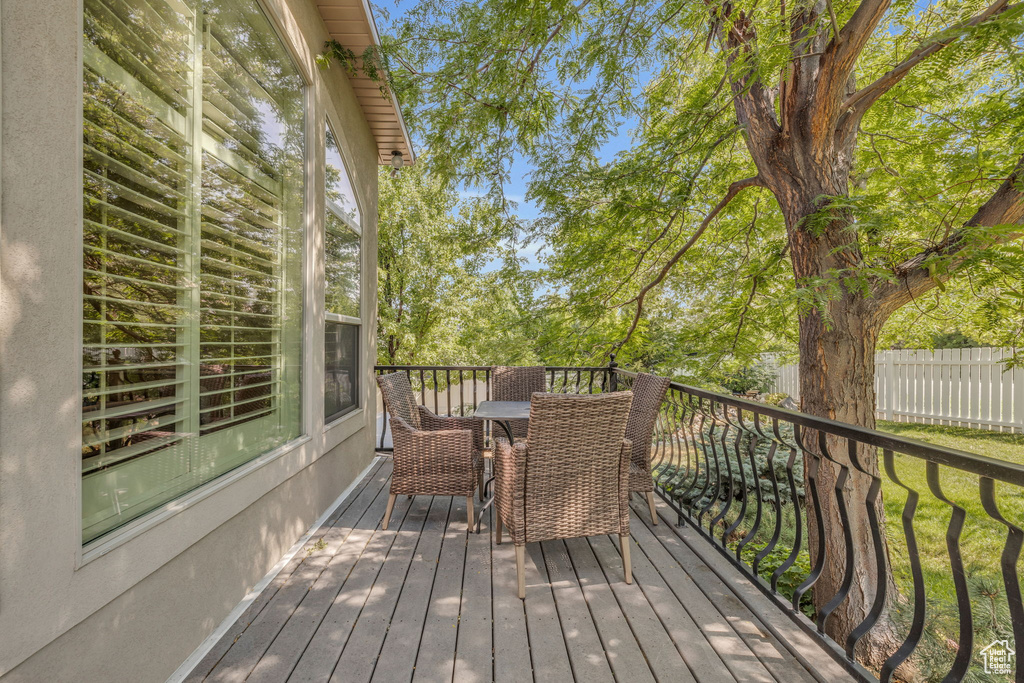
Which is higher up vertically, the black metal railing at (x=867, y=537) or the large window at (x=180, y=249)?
the large window at (x=180, y=249)

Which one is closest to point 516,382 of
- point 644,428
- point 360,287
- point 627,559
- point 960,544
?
point 644,428

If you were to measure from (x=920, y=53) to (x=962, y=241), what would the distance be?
123 cm

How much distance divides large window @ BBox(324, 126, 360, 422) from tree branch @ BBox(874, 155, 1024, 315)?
153 inches

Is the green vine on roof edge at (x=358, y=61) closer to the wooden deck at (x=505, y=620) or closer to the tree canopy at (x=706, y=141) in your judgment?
the tree canopy at (x=706, y=141)

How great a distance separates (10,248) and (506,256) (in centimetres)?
436

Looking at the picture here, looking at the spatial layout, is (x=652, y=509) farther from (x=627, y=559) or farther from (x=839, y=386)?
(x=839, y=386)

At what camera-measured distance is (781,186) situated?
12.4 ft

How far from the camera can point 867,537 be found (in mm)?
3500

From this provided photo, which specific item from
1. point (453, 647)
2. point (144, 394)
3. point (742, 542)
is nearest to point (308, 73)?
point (144, 394)

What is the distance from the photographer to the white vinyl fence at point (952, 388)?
23.4 feet

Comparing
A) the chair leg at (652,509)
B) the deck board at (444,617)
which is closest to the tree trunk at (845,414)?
the chair leg at (652,509)

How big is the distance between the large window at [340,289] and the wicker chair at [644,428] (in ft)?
7.21

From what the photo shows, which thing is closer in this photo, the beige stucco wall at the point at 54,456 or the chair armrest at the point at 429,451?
the beige stucco wall at the point at 54,456

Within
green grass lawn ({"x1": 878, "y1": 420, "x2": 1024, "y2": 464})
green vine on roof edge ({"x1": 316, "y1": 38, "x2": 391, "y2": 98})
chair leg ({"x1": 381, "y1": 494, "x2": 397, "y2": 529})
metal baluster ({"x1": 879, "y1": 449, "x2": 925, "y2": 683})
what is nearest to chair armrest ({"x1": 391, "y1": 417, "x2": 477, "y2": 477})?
chair leg ({"x1": 381, "y1": 494, "x2": 397, "y2": 529})
